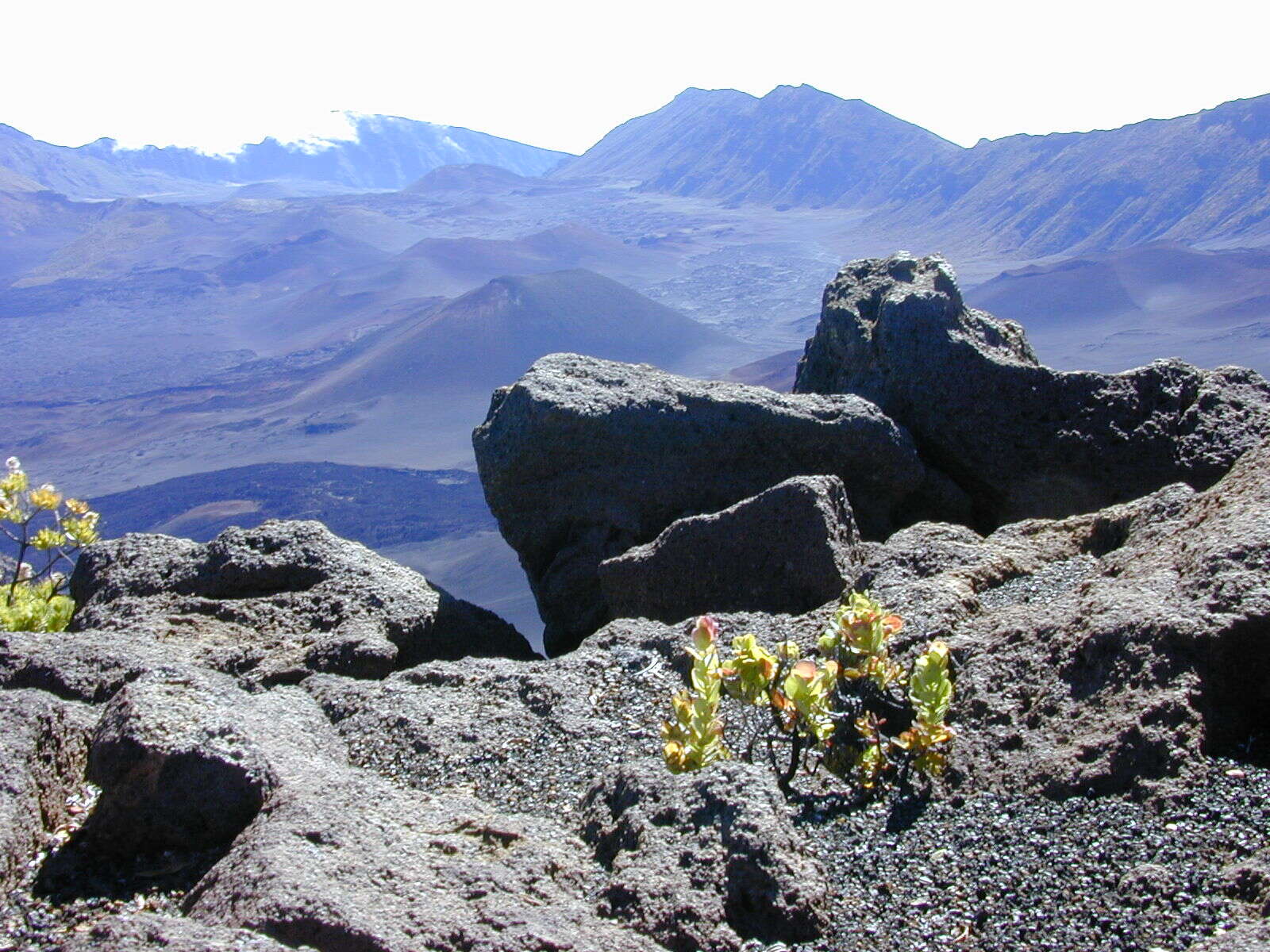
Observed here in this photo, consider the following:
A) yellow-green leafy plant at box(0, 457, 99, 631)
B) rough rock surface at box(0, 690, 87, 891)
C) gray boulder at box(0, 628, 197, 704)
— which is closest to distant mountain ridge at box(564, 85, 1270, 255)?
yellow-green leafy plant at box(0, 457, 99, 631)

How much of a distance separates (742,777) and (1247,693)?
1432 mm

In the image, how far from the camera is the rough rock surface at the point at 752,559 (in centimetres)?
494

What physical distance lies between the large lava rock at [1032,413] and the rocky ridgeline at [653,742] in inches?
1.1

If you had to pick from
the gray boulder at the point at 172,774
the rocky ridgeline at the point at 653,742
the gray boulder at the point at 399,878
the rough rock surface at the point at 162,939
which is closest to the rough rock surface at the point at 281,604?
the rocky ridgeline at the point at 653,742

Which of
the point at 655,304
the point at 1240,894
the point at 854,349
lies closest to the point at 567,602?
the point at 854,349

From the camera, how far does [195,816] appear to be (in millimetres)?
2949

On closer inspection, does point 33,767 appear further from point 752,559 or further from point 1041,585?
point 1041,585

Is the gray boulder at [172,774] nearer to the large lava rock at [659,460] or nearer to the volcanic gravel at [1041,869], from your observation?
the volcanic gravel at [1041,869]

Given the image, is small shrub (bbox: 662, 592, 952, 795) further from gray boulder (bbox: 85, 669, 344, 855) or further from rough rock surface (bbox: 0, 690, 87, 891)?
rough rock surface (bbox: 0, 690, 87, 891)

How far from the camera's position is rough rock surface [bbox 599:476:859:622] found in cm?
494

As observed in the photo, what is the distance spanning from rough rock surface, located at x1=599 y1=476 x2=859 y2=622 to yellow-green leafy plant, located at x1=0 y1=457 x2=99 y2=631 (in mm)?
2717

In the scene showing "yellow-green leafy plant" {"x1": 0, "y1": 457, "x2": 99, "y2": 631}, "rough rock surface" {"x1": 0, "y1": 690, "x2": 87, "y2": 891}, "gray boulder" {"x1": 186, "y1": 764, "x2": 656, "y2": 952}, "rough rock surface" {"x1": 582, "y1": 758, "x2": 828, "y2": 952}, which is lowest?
"yellow-green leafy plant" {"x1": 0, "y1": 457, "x2": 99, "y2": 631}

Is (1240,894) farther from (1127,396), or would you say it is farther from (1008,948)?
(1127,396)

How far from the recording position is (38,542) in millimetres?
6258
